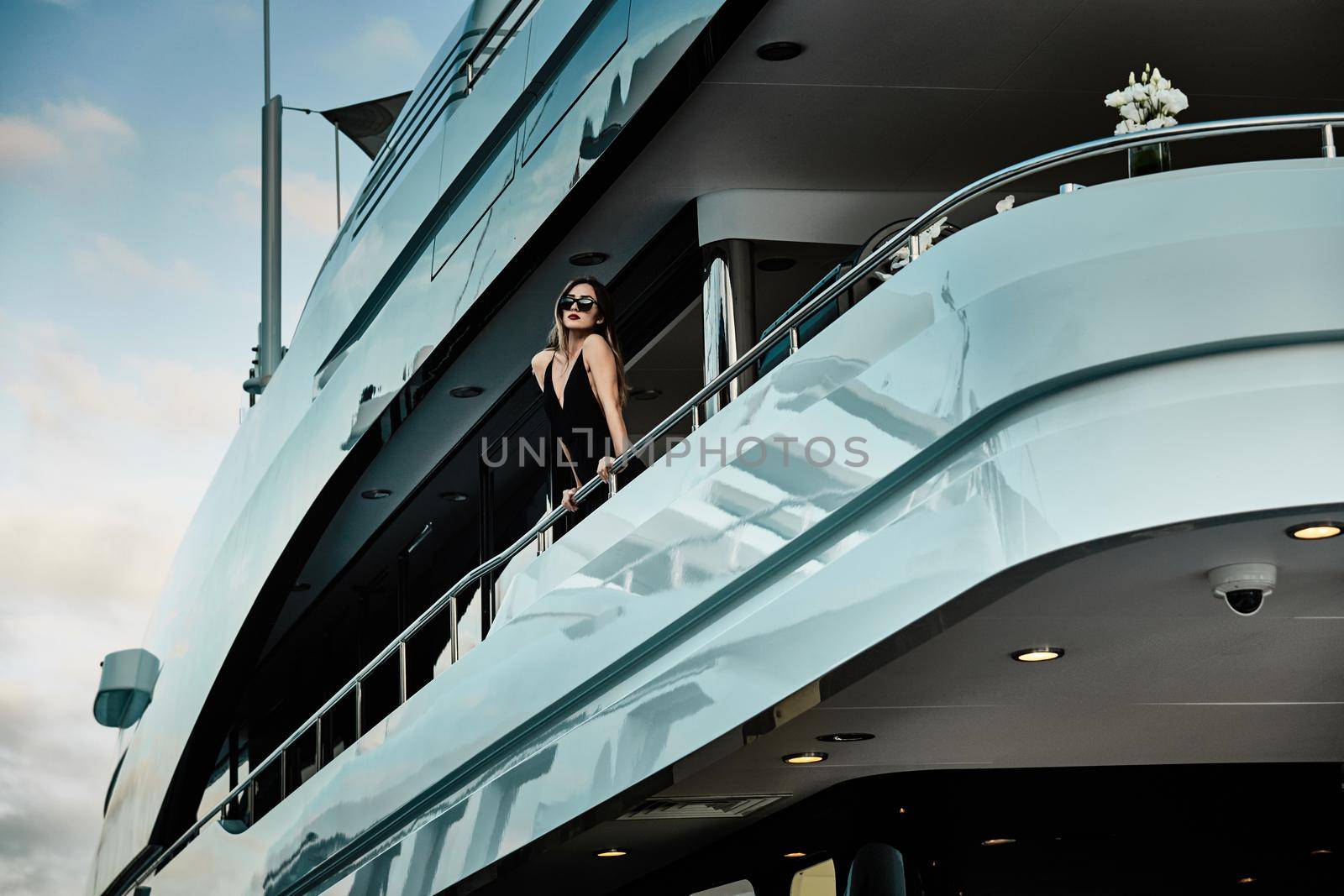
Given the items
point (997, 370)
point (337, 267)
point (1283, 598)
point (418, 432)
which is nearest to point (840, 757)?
point (1283, 598)

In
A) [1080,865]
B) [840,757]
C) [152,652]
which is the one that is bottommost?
[1080,865]

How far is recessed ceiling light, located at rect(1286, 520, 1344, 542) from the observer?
4.84 metres

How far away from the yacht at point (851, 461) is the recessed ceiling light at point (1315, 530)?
0.04 metres

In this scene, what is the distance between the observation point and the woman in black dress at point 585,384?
23.8 ft

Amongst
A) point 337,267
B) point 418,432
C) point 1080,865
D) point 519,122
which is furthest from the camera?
point 337,267

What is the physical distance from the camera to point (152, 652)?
1766cm

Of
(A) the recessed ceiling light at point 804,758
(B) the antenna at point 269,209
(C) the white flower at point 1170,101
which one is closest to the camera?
(C) the white flower at point 1170,101

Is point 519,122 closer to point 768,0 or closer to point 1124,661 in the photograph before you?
point 768,0

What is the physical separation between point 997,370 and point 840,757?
344 centimetres

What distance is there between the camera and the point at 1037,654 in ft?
20.3

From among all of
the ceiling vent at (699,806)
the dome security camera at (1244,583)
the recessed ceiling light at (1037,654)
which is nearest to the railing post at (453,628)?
the ceiling vent at (699,806)

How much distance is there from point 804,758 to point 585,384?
228 cm

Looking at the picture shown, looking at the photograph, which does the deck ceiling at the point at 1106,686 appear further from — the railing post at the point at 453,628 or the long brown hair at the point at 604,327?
the long brown hair at the point at 604,327

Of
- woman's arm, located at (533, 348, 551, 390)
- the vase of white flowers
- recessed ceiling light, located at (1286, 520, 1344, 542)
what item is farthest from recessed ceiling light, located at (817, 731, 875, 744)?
the vase of white flowers
